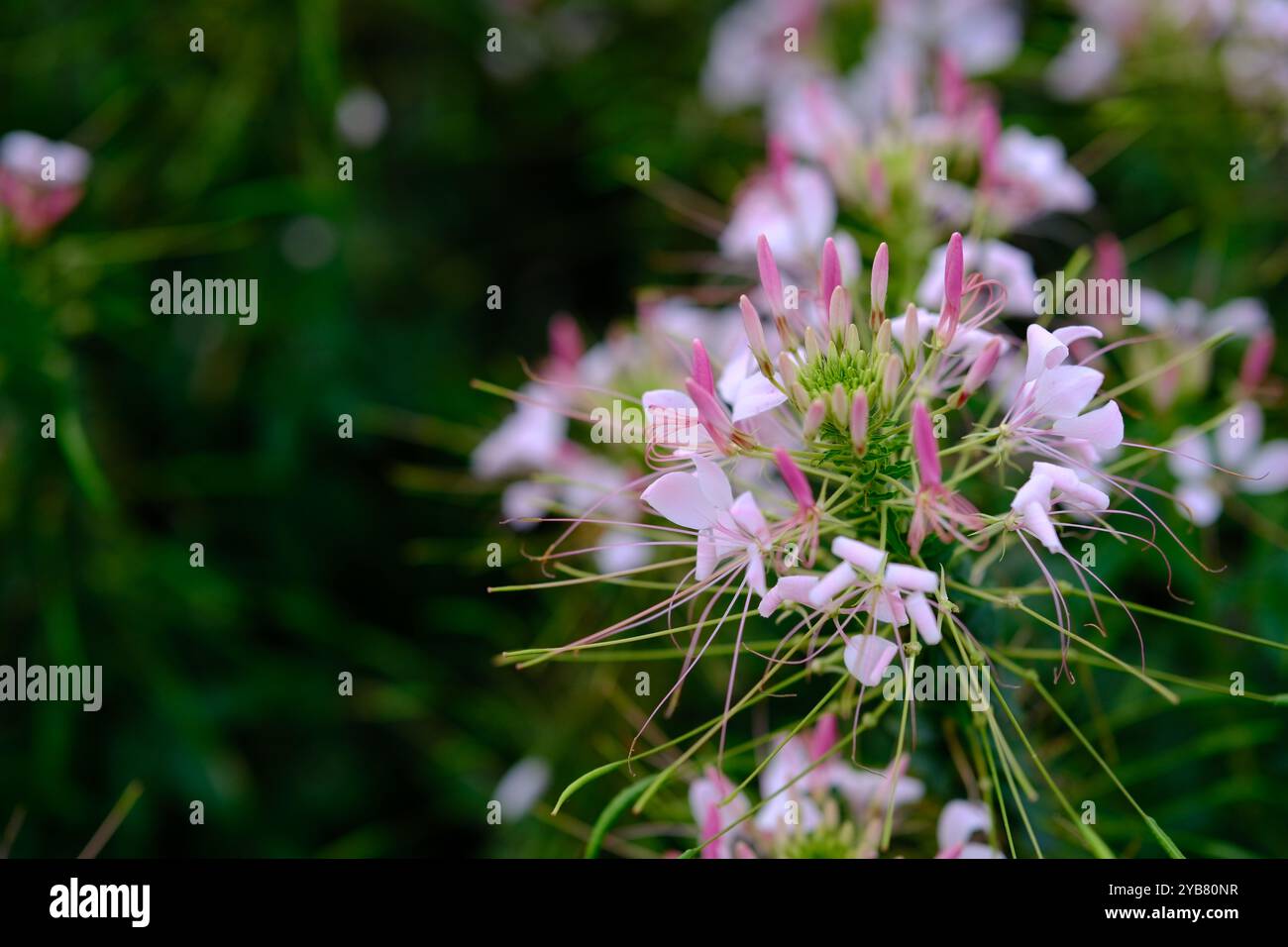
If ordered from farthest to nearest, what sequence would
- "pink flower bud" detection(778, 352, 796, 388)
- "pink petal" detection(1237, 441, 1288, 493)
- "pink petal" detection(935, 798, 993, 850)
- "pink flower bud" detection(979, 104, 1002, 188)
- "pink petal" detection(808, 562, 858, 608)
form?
"pink petal" detection(1237, 441, 1288, 493) < "pink flower bud" detection(979, 104, 1002, 188) < "pink petal" detection(935, 798, 993, 850) < "pink flower bud" detection(778, 352, 796, 388) < "pink petal" detection(808, 562, 858, 608)


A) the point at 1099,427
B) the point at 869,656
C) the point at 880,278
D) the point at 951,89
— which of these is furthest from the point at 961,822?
the point at 951,89

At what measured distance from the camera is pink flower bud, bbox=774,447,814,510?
2.18 feet

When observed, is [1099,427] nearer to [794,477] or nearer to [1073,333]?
[1073,333]

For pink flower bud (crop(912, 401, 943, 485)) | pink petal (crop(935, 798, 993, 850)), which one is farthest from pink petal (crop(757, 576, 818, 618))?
pink petal (crop(935, 798, 993, 850))

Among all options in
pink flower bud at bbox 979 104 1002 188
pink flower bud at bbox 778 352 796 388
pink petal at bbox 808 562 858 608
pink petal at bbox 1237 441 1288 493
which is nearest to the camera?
pink petal at bbox 808 562 858 608

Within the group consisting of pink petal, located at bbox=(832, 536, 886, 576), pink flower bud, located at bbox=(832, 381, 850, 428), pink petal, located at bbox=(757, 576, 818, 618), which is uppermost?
pink flower bud, located at bbox=(832, 381, 850, 428)

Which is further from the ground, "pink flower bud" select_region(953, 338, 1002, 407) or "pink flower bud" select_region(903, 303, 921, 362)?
"pink flower bud" select_region(903, 303, 921, 362)

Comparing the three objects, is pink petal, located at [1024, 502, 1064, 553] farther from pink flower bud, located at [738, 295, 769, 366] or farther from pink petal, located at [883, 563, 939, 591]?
pink flower bud, located at [738, 295, 769, 366]

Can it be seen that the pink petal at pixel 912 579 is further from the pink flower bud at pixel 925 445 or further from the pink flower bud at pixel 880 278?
the pink flower bud at pixel 880 278

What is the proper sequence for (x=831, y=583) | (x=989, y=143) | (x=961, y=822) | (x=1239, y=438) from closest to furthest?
(x=831, y=583)
(x=961, y=822)
(x=989, y=143)
(x=1239, y=438)

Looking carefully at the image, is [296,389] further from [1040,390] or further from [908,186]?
[1040,390]

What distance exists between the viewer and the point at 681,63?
2018 mm

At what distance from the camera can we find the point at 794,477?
67 cm
